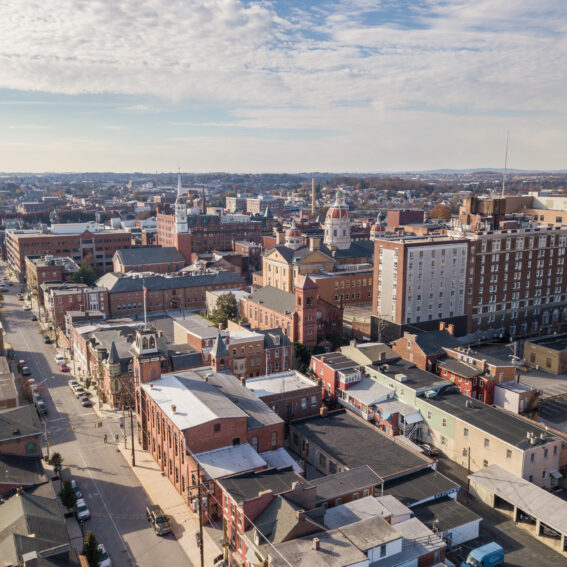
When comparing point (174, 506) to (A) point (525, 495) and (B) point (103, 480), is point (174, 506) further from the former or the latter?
(A) point (525, 495)

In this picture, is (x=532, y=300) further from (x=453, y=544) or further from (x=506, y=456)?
(x=453, y=544)

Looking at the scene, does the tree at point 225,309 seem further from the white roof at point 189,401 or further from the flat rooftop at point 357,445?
the flat rooftop at point 357,445

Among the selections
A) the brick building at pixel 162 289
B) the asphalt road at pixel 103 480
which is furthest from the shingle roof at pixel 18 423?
the brick building at pixel 162 289

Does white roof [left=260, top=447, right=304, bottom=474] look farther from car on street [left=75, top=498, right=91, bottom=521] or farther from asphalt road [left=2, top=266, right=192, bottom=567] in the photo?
car on street [left=75, top=498, right=91, bottom=521]

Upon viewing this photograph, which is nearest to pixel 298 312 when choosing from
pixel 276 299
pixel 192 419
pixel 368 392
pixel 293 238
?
pixel 276 299

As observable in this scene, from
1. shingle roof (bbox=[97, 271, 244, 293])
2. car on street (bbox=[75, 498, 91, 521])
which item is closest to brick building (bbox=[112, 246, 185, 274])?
shingle roof (bbox=[97, 271, 244, 293])
